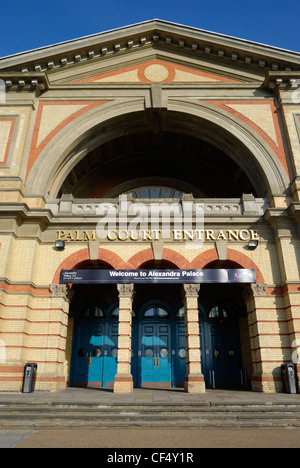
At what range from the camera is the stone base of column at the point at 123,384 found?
12.9 meters

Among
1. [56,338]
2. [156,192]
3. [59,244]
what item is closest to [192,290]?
[56,338]

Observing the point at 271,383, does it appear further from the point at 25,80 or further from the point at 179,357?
the point at 25,80

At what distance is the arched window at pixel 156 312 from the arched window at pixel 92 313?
2.52 meters

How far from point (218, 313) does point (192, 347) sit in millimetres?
5369

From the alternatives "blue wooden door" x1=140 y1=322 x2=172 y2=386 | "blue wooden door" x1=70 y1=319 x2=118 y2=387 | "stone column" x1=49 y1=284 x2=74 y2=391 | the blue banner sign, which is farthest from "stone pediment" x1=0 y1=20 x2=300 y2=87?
"blue wooden door" x1=140 y1=322 x2=172 y2=386

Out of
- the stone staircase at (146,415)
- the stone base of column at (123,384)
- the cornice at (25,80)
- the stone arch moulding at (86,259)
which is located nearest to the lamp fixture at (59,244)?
the stone arch moulding at (86,259)

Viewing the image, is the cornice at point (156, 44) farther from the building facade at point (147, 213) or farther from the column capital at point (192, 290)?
the column capital at point (192, 290)

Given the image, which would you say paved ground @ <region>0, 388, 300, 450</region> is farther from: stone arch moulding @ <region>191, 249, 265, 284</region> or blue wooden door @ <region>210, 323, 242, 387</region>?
blue wooden door @ <region>210, 323, 242, 387</region>

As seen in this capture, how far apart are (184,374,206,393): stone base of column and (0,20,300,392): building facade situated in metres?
0.08

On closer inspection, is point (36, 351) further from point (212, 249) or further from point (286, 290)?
point (286, 290)

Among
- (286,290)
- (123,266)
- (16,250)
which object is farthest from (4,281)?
(286,290)

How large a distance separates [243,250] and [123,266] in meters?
5.53

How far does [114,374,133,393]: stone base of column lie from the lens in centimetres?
1288
